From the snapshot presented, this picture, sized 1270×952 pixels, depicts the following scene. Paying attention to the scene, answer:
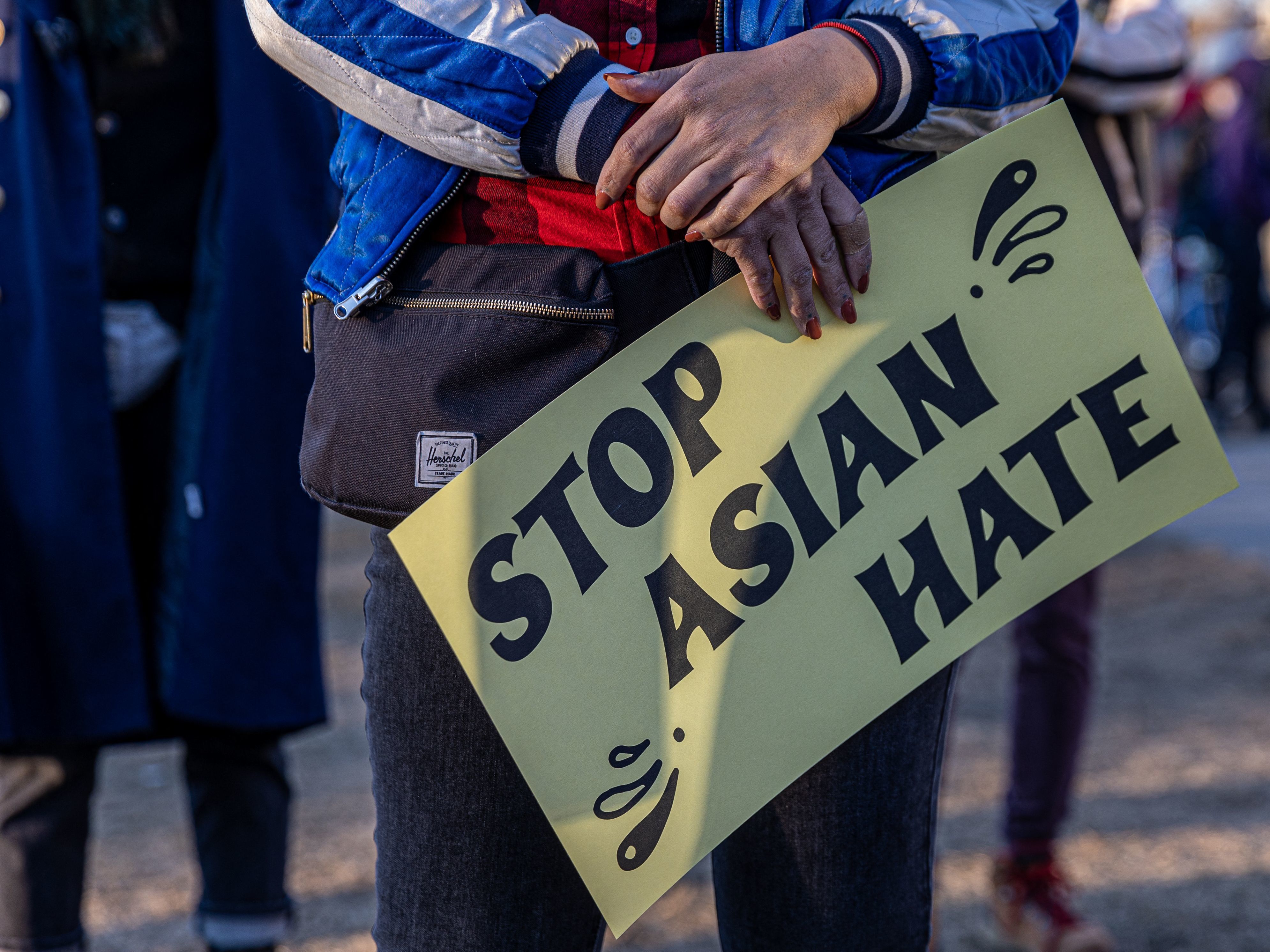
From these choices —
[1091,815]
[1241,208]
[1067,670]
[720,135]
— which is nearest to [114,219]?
[720,135]

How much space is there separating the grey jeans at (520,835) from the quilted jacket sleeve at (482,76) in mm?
324

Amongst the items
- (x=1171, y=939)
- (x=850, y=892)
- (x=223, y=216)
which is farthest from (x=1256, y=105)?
(x=850, y=892)

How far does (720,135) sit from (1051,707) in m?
1.57

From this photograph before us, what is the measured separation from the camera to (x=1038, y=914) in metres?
2.11

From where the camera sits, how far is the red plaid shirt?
0.92m

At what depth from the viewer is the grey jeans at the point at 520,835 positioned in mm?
945

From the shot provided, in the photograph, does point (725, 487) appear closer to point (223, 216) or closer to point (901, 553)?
point (901, 553)

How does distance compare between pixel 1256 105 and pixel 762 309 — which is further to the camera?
pixel 1256 105

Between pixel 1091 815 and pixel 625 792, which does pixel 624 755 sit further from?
pixel 1091 815

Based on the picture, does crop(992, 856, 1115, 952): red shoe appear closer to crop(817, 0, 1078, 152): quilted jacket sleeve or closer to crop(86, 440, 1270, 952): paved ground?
crop(86, 440, 1270, 952): paved ground

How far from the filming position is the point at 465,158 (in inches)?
35.2

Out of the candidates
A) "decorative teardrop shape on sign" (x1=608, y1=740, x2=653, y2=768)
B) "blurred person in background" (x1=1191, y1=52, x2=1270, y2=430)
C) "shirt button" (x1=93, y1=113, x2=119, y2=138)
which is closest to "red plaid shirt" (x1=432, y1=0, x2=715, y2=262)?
"decorative teardrop shape on sign" (x1=608, y1=740, x2=653, y2=768)

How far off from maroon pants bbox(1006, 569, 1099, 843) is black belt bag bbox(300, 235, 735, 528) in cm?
141

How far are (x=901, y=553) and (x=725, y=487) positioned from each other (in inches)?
5.9
